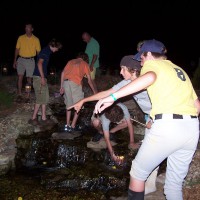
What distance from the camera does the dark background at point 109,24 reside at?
2727 centimetres

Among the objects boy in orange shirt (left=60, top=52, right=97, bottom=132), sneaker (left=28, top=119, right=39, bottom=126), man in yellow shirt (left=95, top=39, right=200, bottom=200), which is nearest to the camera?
man in yellow shirt (left=95, top=39, right=200, bottom=200)

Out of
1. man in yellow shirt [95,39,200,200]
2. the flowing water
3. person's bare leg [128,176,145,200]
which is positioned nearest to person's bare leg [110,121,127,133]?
the flowing water

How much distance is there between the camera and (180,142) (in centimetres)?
297

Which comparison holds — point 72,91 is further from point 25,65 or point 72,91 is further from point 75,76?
point 25,65

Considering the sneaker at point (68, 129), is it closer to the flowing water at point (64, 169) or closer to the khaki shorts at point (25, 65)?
the flowing water at point (64, 169)

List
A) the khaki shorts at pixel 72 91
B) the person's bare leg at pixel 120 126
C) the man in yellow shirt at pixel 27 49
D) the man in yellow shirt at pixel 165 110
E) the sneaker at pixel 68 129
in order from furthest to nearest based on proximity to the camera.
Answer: the man in yellow shirt at pixel 27 49 → the sneaker at pixel 68 129 → the khaki shorts at pixel 72 91 → the person's bare leg at pixel 120 126 → the man in yellow shirt at pixel 165 110

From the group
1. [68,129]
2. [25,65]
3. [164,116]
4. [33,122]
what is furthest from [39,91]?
[164,116]

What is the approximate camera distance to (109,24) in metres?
35.2

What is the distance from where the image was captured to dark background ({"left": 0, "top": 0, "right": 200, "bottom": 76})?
27266 millimetres

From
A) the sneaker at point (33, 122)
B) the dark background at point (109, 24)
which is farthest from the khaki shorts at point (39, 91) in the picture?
the dark background at point (109, 24)

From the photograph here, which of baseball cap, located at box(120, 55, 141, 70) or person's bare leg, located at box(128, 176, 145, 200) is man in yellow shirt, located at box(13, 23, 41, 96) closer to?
baseball cap, located at box(120, 55, 141, 70)

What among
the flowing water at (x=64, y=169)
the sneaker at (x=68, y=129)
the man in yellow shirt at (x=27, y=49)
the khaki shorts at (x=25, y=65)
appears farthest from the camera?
the khaki shorts at (x=25, y=65)

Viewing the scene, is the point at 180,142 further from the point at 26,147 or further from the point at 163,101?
the point at 26,147

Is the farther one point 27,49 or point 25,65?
point 25,65
